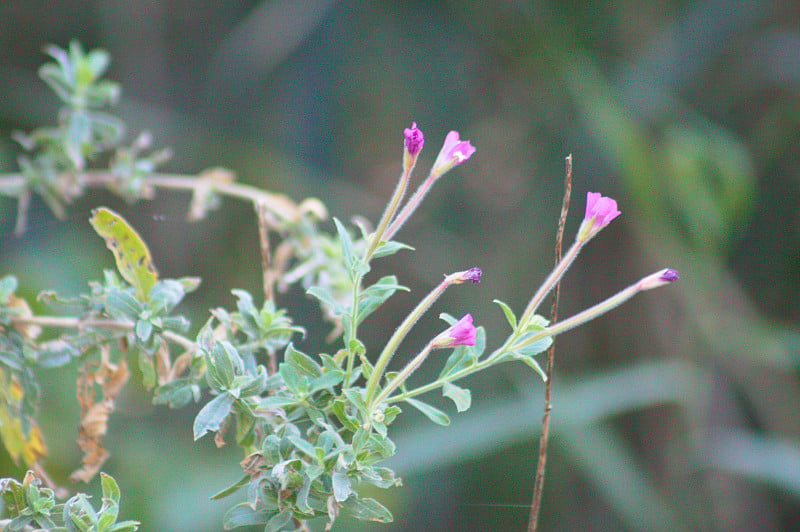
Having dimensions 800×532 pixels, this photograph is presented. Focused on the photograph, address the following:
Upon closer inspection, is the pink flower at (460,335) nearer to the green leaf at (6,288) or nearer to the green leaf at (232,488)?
the green leaf at (232,488)

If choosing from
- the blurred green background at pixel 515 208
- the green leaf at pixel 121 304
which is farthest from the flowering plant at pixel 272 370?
the blurred green background at pixel 515 208

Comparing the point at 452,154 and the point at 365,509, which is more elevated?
the point at 452,154

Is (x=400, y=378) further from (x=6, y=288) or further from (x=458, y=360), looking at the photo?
(x=6, y=288)

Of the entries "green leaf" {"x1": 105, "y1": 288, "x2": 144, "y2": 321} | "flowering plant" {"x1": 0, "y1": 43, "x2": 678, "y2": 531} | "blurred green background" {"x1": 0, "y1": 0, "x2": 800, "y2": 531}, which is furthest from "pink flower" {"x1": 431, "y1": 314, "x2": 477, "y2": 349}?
"blurred green background" {"x1": 0, "y1": 0, "x2": 800, "y2": 531}

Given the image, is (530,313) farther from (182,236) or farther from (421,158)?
(182,236)

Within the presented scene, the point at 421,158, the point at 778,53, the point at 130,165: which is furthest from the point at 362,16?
the point at 130,165

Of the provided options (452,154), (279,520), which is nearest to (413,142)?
(452,154)
